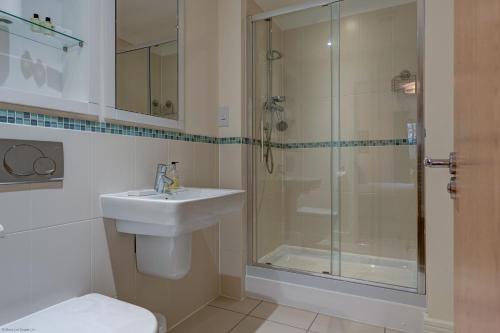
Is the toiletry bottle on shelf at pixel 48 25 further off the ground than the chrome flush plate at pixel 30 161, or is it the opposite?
the toiletry bottle on shelf at pixel 48 25

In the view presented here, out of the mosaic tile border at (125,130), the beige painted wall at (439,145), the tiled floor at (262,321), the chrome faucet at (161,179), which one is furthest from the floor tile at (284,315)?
the mosaic tile border at (125,130)

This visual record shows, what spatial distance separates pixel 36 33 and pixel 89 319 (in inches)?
42.1

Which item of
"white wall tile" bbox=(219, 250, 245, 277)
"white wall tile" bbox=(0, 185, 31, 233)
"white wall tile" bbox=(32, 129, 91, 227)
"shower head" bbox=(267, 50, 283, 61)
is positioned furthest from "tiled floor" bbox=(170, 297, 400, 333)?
"shower head" bbox=(267, 50, 283, 61)

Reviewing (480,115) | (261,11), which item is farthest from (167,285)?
(261,11)

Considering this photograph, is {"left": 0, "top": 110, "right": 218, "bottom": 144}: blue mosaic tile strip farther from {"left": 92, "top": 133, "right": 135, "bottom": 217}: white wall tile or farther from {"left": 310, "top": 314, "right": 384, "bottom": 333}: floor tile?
{"left": 310, "top": 314, "right": 384, "bottom": 333}: floor tile

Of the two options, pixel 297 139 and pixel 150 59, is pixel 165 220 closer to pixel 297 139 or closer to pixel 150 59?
pixel 150 59

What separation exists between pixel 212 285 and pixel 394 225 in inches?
57.9

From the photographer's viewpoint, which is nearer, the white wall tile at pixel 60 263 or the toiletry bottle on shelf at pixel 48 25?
the white wall tile at pixel 60 263

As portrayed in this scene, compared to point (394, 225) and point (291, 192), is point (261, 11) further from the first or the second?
point (394, 225)

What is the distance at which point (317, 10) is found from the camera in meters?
2.19

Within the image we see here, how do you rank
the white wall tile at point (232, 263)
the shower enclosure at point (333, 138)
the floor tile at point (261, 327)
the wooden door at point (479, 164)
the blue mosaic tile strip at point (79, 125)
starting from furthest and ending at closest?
the shower enclosure at point (333, 138)
the white wall tile at point (232, 263)
the floor tile at point (261, 327)
the blue mosaic tile strip at point (79, 125)
the wooden door at point (479, 164)

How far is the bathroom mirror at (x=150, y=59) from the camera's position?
1.41m

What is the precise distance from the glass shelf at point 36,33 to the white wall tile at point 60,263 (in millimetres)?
730

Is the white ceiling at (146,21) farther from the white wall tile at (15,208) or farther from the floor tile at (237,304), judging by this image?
the floor tile at (237,304)
